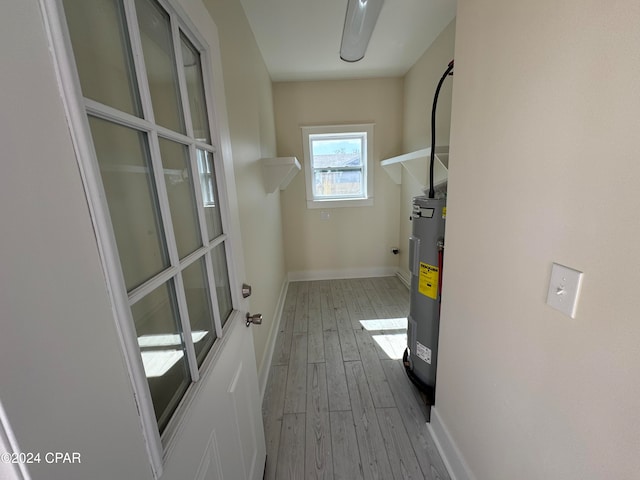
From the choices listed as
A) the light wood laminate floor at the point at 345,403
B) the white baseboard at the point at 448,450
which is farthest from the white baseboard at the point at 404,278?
the white baseboard at the point at 448,450

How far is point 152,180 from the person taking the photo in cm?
63

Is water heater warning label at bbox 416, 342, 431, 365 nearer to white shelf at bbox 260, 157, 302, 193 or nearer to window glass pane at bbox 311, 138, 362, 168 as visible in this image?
white shelf at bbox 260, 157, 302, 193

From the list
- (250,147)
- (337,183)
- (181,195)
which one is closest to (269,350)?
(250,147)

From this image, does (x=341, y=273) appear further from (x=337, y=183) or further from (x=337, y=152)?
(x=337, y=152)

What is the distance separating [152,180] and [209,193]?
31 centimetres

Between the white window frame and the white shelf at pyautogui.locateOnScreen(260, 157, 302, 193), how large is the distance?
4.26ft

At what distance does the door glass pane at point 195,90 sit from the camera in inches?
32.7

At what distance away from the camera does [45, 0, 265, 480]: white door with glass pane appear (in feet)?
1.49

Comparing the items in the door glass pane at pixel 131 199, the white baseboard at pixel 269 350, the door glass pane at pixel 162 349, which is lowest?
the white baseboard at pixel 269 350

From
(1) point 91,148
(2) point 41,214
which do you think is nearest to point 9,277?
(2) point 41,214

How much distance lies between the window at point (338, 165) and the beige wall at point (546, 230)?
2.32 m

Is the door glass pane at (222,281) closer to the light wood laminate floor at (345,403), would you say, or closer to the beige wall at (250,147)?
the beige wall at (250,147)

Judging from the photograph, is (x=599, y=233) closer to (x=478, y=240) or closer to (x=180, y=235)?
(x=478, y=240)

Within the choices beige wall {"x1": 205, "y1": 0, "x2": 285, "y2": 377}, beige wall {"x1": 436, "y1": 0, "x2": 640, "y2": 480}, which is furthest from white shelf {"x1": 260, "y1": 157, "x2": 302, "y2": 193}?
beige wall {"x1": 436, "y1": 0, "x2": 640, "y2": 480}
